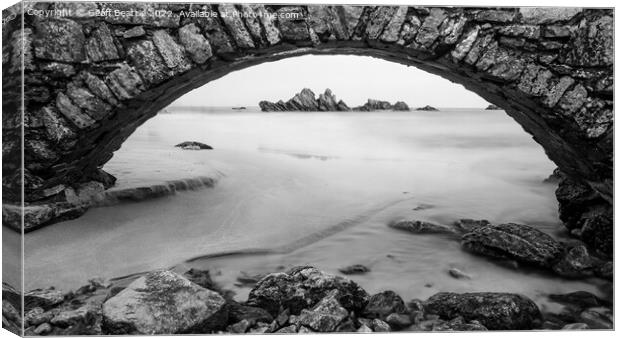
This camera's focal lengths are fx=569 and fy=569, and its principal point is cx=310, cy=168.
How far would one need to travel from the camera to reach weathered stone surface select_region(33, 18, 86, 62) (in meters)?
3.74

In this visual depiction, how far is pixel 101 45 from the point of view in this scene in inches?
149

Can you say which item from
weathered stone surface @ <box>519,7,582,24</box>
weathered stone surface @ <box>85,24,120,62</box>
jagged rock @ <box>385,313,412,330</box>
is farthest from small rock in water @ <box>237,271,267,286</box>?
weathered stone surface @ <box>519,7,582,24</box>

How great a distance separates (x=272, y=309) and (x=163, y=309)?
765 millimetres

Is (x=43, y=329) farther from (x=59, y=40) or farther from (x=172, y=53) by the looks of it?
(x=172, y=53)

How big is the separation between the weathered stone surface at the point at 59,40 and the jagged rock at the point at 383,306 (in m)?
2.64

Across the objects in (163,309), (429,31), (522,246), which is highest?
(429,31)

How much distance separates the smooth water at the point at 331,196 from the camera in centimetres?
439

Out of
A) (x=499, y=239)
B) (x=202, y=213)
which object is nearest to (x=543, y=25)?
(x=499, y=239)

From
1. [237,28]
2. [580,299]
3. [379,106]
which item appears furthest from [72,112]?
[580,299]

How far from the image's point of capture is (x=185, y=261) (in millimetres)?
4277

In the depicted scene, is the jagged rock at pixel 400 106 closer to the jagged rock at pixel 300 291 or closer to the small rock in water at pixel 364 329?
the jagged rock at pixel 300 291

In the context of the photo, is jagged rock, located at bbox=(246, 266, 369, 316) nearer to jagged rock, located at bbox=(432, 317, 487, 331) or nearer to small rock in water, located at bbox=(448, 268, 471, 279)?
jagged rock, located at bbox=(432, 317, 487, 331)

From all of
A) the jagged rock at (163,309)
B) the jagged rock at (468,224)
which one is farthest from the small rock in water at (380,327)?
the jagged rock at (468,224)

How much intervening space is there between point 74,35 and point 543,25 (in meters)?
3.15
